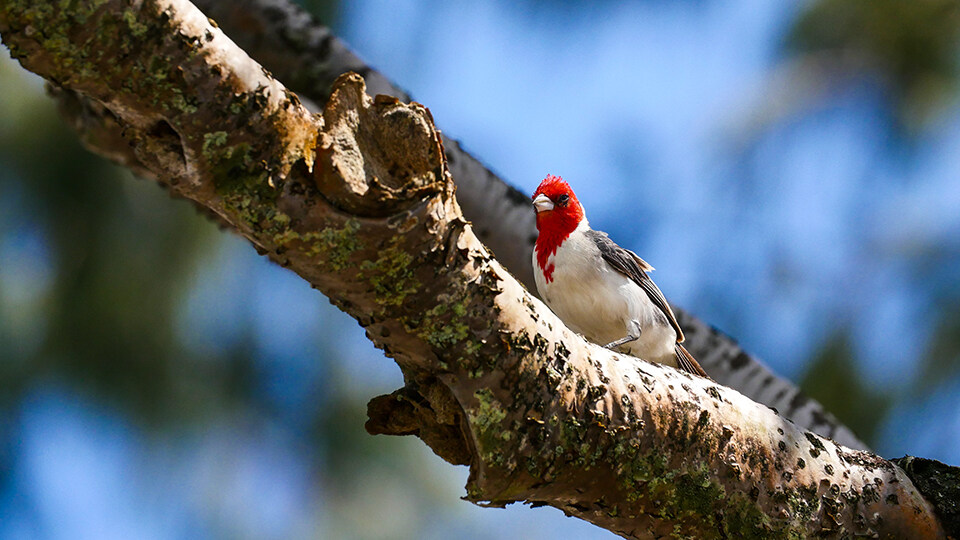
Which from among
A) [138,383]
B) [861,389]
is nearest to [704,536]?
[861,389]

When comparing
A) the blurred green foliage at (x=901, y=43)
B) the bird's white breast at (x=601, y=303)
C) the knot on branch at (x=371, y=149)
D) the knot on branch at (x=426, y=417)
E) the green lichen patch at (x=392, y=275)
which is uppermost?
the blurred green foliage at (x=901, y=43)

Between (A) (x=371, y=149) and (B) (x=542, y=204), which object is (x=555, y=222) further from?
(A) (x=371, y=149)

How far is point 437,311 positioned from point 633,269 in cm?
164

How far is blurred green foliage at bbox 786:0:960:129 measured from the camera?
3.57 metres

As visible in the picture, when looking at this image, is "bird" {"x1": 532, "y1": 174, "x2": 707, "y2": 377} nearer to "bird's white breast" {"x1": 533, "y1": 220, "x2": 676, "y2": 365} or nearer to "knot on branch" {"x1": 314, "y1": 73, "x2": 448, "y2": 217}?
"bird's white breast" {"x1": 533, "y1": 220, "x2": 676, "y2": 365}

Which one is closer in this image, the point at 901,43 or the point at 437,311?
the point at 437,311

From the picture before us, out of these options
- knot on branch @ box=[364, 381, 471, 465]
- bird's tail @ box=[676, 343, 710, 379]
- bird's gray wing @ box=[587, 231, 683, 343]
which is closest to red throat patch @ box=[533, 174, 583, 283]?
bird's gray wing @ box=[587, 231, 683, 343]

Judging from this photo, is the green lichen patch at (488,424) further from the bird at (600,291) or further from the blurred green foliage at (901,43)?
the blurred green foliage at (901,43)

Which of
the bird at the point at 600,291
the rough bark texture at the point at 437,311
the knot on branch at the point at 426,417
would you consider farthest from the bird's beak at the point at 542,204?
the knot on branch at the point at 426,417

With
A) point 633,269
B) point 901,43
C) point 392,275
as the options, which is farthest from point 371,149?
point 901,43

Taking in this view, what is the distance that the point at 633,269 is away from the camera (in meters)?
2.85

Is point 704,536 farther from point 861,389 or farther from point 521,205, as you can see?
point 861,389

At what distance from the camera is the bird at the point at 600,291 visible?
2699 mm

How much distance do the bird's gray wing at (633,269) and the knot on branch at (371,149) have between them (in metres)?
1.70
